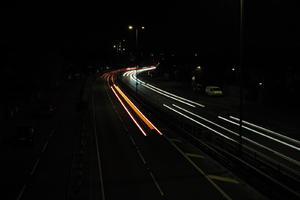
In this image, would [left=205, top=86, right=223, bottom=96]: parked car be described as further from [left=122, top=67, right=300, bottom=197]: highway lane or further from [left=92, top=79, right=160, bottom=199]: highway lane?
[left=92, top=79, right=160, bottom=199]: highway lane

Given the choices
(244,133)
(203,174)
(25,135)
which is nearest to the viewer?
(203,174)

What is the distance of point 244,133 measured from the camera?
27.3 m

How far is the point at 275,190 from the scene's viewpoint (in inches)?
542

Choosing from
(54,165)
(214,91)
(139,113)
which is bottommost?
(54,165)

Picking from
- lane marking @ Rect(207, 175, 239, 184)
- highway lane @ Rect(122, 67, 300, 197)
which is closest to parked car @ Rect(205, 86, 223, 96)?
highway lane @ Rect(122, 67, 300, 197)

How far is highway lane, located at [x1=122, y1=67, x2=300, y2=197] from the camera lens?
819 inches

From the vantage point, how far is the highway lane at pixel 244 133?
20797 mm

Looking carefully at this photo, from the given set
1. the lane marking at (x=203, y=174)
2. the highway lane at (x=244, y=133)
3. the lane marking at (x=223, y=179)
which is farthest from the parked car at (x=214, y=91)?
the lane marking at (x=223, y=179)

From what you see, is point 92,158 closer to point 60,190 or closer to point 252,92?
point 60,190

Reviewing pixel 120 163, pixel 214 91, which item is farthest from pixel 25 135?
pixel 214 91

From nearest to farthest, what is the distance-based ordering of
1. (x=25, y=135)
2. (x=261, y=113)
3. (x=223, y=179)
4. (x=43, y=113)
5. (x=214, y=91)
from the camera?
(x=223, y=179) < (x=25, y=135) < (x=261, y=113) < (x=43, y=113) < (x=214, y=91)

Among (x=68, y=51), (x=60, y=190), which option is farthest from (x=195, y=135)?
(x=68, y=51)

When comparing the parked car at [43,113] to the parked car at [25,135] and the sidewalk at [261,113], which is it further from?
the sidewalk at [261,113]

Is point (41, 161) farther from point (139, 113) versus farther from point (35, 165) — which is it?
point (139, 113)
